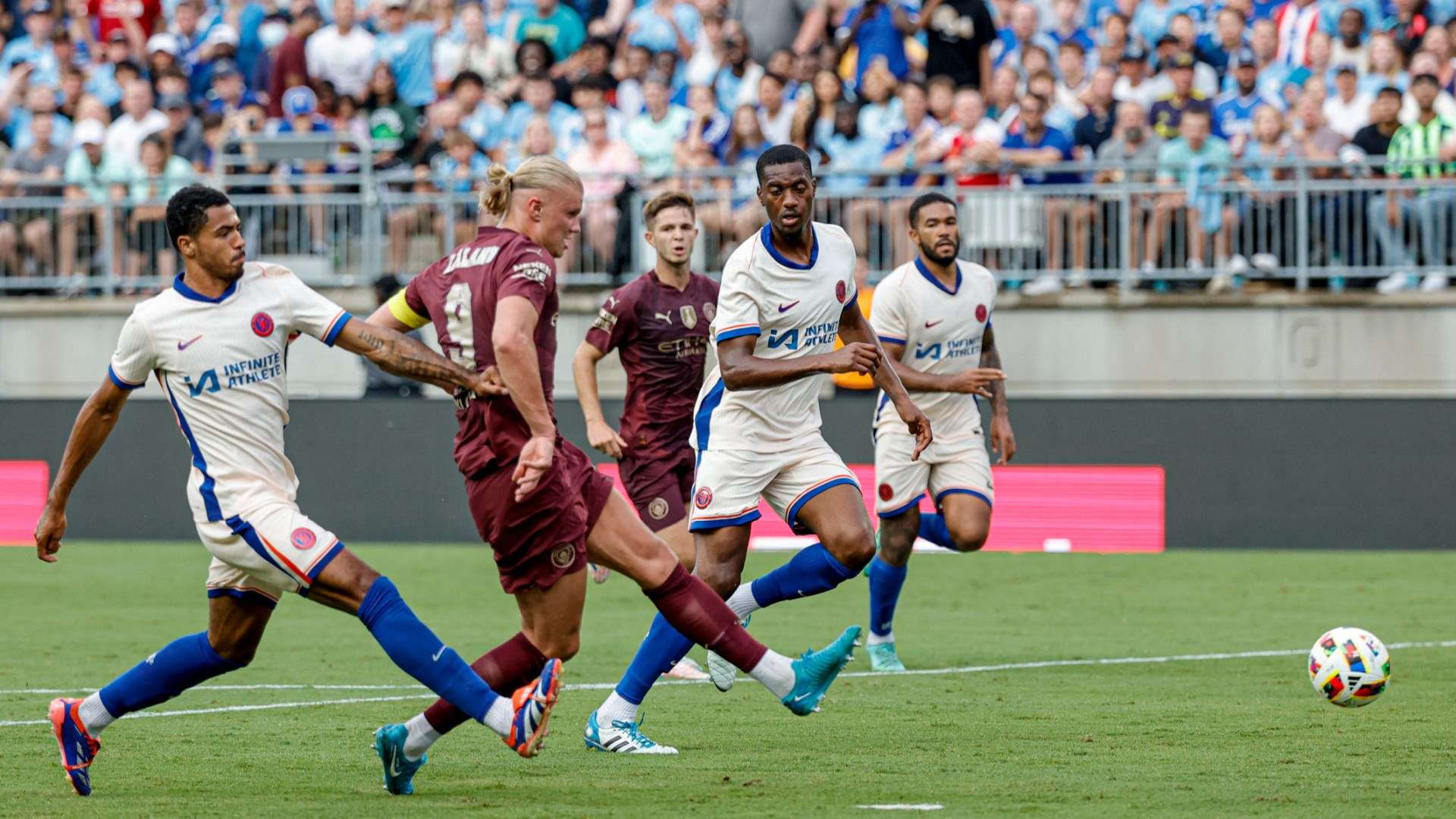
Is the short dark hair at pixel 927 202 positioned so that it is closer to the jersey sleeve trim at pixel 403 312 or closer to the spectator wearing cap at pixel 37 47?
the jersey sleeve trim at pixel 403 312

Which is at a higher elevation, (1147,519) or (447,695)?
(447,695)

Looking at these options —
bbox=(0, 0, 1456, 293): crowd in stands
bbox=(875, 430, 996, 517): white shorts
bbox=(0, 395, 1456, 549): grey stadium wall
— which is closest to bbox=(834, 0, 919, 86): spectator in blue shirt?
bbox=(0, 0, 1456, 293): crowd in stands

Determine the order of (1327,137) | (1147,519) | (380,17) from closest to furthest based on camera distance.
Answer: (1147,519)
(1327,137)
(380,17)

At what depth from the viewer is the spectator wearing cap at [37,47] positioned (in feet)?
77.3

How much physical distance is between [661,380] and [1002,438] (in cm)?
187

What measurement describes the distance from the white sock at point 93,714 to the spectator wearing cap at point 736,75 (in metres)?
14.3

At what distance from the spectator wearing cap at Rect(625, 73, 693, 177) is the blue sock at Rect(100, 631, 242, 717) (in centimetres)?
1324

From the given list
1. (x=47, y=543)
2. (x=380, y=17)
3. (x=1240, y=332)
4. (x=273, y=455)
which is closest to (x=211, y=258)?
(x=273, y=455)

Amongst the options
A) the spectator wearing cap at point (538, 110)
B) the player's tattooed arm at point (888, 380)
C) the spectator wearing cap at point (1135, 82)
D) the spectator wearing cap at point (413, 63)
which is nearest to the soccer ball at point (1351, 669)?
the player's tattooed arm at point (888, 380)

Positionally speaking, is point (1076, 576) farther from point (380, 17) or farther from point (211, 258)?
point (380, 17)

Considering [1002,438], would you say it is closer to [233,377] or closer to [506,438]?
[506,438]

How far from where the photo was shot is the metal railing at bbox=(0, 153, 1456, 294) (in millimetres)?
18391

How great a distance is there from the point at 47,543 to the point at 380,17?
16657 millimetres

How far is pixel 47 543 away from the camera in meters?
7.29
